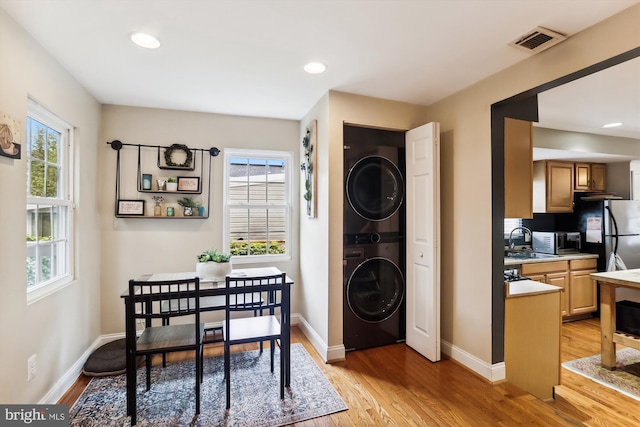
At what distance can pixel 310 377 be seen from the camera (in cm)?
256

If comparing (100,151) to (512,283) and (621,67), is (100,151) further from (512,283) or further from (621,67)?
(621,67)

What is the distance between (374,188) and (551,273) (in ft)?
9.40

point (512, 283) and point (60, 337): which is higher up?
point (512, 283)

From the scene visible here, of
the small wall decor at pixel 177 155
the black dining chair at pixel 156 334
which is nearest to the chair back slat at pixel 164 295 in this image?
the black dining chair at pixel 156 334

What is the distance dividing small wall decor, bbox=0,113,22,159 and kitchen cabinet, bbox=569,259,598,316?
5.81 metres

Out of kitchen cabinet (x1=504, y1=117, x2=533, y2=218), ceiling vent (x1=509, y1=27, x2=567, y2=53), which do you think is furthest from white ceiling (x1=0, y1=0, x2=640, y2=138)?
kitchen cabinet (x1=504, y1=117, x2=533, y2=218)

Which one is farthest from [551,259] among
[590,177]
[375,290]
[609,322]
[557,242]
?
[375,290]

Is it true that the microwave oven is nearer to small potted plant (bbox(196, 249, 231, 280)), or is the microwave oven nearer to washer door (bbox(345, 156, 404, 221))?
washer door (bbox(345, 156, 404, 221))

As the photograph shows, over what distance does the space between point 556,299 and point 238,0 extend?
10.2ft

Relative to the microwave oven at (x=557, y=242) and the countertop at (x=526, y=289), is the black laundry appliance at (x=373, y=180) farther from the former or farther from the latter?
the microwave oven at (x=557, y=242)

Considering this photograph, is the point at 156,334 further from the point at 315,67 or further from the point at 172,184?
the point at 315,67

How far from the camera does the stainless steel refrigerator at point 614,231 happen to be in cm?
429

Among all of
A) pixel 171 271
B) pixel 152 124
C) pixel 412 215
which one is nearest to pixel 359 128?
pixel 412 215

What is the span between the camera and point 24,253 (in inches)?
75.0
